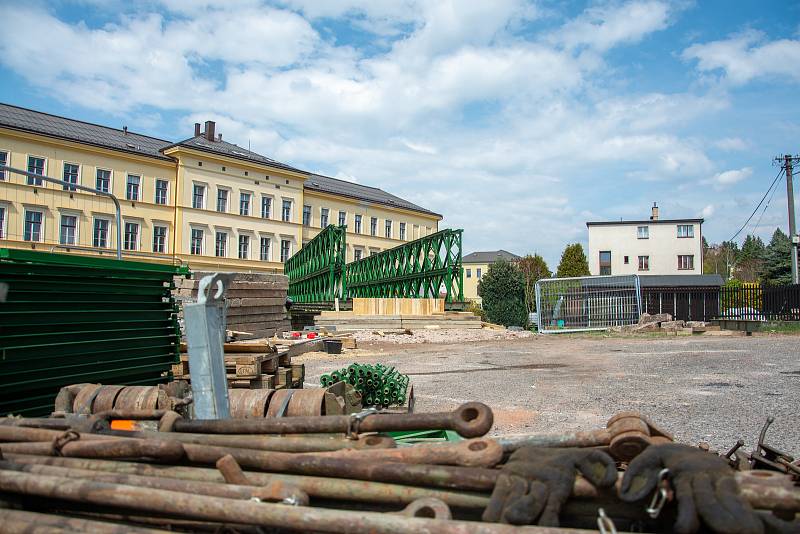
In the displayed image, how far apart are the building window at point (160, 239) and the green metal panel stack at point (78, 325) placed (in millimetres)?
43130

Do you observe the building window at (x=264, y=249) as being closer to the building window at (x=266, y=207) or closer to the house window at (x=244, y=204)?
the building window at (x=266, y=207)

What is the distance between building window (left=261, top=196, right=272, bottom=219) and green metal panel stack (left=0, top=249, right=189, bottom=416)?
1874 inches

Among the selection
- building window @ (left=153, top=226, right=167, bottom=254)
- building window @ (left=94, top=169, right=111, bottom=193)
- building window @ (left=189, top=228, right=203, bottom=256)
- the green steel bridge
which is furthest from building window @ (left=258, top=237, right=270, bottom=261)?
the green steel bridge

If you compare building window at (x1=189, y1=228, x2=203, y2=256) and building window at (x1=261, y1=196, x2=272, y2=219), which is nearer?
building window at (x1=189, y1=228, x2=203, y2=256)

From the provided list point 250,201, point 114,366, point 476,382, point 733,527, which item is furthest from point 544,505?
point 250,201

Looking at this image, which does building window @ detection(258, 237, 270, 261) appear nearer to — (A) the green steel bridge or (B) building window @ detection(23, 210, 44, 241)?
(A) the green steel bridge

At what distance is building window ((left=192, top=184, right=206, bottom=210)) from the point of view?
4800 centimetres

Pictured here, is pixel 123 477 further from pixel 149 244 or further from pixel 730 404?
pixel 149 244

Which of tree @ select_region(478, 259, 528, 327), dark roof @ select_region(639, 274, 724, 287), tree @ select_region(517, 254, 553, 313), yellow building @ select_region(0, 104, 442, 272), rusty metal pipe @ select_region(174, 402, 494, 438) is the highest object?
yellow building @ select_region(0, 104, 442, 272)

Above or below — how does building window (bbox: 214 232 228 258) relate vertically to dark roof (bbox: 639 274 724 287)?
above

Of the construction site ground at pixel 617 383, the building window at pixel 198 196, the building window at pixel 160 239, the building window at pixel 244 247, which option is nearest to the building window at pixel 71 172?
the building window at pixel 160 239

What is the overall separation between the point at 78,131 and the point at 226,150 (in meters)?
11.1

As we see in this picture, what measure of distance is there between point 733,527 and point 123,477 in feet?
6.51

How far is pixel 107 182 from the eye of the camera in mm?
43594
